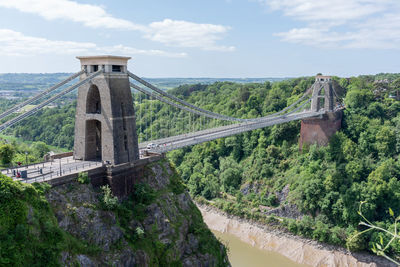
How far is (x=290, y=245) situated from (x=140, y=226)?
19.8 m

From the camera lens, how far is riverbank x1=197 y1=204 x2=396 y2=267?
32.2m

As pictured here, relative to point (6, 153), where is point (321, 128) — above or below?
below

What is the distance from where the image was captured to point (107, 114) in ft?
71.3

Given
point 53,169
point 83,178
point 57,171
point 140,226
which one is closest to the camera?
point 83,178

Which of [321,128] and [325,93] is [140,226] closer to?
[321,128]

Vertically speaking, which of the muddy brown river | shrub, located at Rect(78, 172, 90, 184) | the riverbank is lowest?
the muddy brown river

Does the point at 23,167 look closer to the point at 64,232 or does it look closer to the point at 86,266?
the point at 64,232

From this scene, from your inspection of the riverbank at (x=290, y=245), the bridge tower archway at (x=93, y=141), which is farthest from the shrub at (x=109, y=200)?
the riverbank at (x=290, y=245)

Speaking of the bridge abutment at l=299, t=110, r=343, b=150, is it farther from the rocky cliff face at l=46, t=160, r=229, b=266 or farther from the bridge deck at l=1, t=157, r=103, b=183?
the bridge deck at l=1, t=157, r=103, b=183

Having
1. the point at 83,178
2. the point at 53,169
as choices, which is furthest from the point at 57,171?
the point at 83,178

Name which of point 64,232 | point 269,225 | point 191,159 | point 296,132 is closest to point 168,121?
point 191,159

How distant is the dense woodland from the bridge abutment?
3.19 ft

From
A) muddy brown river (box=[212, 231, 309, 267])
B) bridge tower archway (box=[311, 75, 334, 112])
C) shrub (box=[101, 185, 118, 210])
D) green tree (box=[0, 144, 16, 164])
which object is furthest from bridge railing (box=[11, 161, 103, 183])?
bridge tower archway (box=[311, 75, 334, 112])

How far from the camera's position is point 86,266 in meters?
17.2
